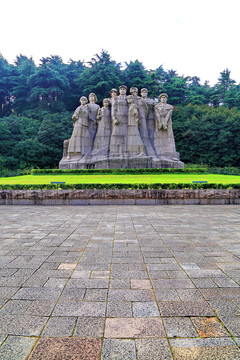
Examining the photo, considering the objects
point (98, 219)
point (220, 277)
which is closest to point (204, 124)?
point (98, 219)

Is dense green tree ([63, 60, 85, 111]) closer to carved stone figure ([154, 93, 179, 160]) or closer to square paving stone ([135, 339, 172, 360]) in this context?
carved stone figure ([154, 93, 179, 160])

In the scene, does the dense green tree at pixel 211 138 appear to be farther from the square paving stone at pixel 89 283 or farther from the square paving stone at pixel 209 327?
the square paving stone at pixel 209 327

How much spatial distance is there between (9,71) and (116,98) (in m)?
28.9

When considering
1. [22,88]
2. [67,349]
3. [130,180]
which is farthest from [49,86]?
[67,349]

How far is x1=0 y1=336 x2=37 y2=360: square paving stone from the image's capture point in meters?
1.36

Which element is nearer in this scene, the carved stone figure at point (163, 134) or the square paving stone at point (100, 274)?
the square paving stone at point (100, 274)

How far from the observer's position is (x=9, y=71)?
122 ft

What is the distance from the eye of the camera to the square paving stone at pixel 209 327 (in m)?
1.53

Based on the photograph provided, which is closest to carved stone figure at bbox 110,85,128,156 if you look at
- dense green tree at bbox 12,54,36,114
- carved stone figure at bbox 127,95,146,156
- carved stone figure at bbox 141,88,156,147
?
carved stone figure at bbox 127,95,146,156

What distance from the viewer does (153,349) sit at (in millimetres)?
1397

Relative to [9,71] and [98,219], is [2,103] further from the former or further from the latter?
[98,219]

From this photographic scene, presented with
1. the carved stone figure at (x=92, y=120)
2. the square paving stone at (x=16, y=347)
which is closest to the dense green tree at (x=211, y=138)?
the carved stone figure at (x=92, y=120)

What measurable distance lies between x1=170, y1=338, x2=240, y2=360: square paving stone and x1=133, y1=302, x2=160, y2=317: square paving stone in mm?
306

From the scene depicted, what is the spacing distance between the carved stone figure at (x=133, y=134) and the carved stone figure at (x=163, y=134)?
1.49 m
